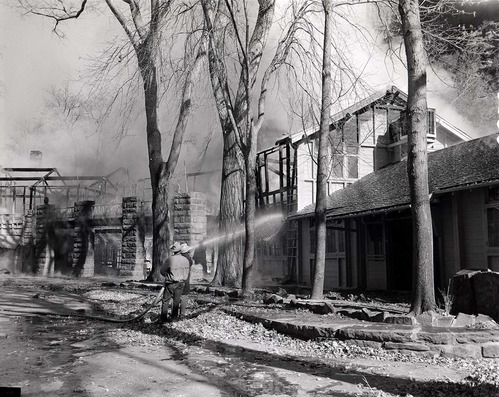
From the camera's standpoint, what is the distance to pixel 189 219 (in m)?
20.2

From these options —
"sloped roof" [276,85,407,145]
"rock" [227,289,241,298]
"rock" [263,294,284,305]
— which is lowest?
"rock" [263,294,284,305]

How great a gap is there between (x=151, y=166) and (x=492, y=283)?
1302 cm

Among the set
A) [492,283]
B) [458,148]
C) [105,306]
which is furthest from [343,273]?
[492,283]

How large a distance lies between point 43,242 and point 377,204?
20.2m

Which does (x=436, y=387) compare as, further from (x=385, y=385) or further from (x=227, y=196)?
(x=227, y=196)

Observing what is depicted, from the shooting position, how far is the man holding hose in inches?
401

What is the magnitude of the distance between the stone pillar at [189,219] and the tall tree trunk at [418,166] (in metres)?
12.3

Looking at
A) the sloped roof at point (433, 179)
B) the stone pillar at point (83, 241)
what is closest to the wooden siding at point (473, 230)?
the sloped roof at point (433, 179)

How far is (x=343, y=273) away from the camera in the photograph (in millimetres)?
19844

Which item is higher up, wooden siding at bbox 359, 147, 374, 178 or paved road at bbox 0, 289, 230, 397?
wooden siding at bbox 359, 147, 374, 178

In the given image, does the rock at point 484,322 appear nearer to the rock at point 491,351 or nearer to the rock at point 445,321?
the rock at point 445,321

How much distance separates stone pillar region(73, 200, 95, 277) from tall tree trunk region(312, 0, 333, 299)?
18.1 metres

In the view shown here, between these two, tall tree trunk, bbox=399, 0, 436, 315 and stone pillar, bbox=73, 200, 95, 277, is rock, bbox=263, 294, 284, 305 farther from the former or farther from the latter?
stone pillar, bbox=73, 200, 95, 277

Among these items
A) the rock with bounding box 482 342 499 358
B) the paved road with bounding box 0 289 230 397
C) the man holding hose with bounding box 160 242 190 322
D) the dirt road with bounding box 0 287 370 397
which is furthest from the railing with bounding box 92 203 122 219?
the rock with bounding box 482 342 499 358
